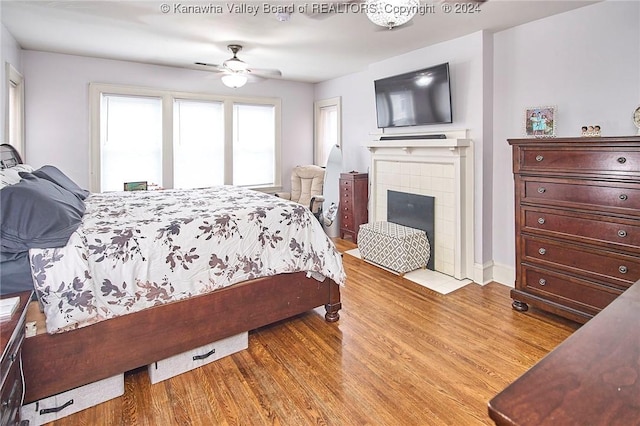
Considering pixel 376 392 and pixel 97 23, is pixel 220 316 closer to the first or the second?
pixel 376 392

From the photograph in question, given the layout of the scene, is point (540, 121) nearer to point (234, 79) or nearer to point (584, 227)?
point (584, 227)

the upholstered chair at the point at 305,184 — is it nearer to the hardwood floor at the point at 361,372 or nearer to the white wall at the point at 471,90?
the white wall at the point at 471,90

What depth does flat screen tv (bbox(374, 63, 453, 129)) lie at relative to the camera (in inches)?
152

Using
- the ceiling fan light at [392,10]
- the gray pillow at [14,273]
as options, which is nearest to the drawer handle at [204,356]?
the gray pillow at [14,273]

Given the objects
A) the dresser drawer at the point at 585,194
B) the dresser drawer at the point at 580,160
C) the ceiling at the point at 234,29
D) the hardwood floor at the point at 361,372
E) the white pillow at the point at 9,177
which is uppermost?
the ceiling at the point at 234,29

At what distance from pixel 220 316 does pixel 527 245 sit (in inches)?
94.0

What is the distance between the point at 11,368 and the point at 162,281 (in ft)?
2.52

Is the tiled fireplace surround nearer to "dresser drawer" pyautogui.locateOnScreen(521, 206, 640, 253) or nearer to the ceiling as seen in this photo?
"dresser drawer" pyautogui.locateOnScreen(521, 206, 640, 253)

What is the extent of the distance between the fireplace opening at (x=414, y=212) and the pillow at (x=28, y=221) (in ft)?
11.0

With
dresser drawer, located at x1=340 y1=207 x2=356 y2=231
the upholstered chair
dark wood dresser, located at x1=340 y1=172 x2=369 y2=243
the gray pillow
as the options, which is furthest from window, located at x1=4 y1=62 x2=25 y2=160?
dresser drawer, located at x1=340 y1=207 x2=356 y2=231

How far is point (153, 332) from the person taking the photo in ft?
6.93

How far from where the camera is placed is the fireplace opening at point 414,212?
4.16m

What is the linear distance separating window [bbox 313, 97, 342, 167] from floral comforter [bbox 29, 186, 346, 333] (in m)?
3.37

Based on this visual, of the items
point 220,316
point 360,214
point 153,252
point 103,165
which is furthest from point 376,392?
point 103,165
